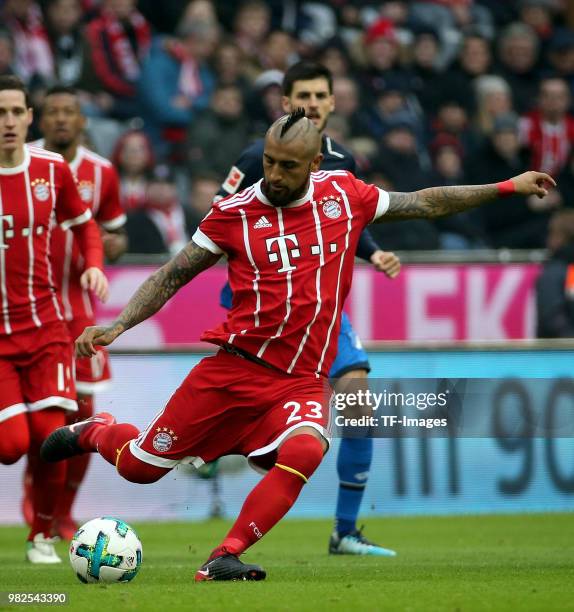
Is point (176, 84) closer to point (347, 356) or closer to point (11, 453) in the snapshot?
point (347, 356)

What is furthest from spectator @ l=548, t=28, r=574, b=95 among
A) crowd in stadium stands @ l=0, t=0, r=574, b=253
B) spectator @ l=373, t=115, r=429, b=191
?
spectator @ l=373, t=115, r=429, b=191

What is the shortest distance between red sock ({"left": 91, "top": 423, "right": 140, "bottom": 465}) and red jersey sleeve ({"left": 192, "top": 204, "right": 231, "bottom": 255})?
109 cm

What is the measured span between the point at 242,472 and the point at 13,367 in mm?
3142

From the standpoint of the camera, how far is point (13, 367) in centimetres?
855

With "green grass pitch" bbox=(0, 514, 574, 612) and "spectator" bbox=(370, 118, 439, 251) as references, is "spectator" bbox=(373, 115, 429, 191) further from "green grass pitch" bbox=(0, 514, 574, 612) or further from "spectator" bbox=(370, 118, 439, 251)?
"green grass pitch" bbox=(0, 514, 574, 612)

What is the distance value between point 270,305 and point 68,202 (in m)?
2.26

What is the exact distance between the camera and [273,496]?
672cm

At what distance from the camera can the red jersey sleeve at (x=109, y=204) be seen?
33.0 ft

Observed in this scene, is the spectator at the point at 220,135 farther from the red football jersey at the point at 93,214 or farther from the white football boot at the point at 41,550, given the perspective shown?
the white football boot at the point at 41,550

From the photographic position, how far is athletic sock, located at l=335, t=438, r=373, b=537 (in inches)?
355

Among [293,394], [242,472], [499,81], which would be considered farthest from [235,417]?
[499,81]

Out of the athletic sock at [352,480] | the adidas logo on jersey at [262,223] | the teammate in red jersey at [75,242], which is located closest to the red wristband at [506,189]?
the adidas logo on jersey at [262,223]

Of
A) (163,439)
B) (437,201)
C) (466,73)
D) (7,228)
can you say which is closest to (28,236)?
(7,228)

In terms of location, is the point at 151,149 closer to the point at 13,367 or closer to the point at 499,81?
the point at 499,81
